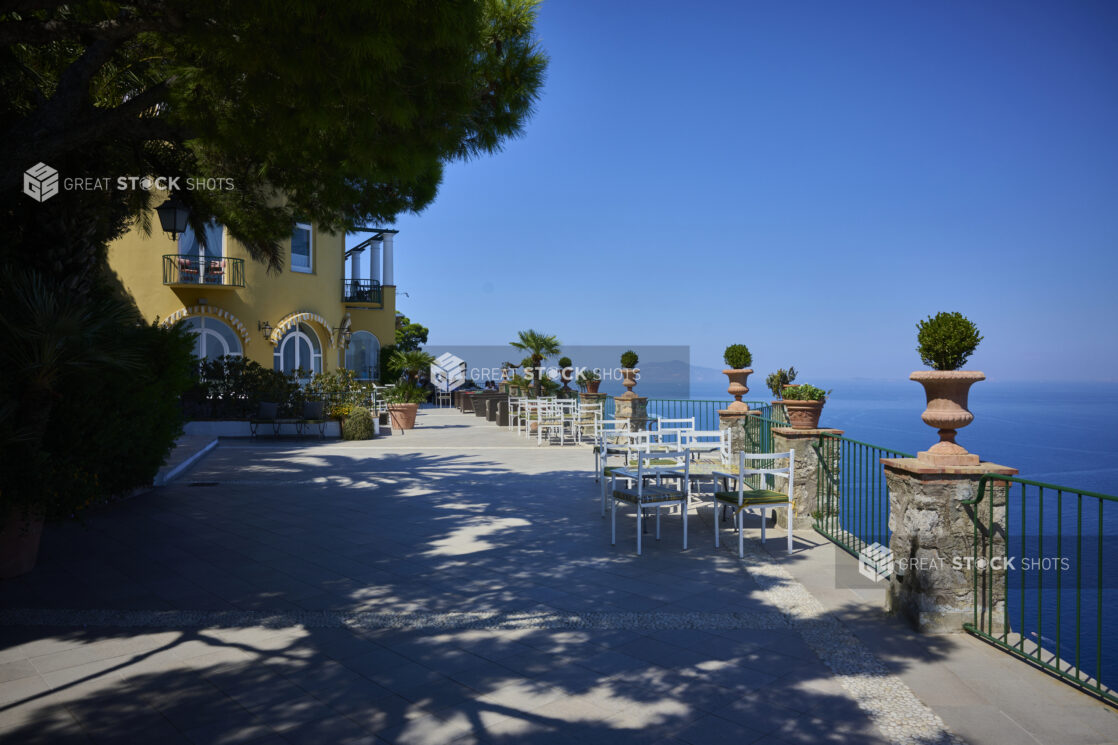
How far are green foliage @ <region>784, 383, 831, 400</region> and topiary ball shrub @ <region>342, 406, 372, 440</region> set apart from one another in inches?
399

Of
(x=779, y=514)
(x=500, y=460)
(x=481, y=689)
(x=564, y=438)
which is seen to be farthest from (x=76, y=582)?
(x=564, y=438)

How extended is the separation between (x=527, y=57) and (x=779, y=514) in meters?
4.82

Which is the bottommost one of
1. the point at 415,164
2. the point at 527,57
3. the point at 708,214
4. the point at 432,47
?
the point at 415,164

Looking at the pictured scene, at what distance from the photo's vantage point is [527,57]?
577 centimetres

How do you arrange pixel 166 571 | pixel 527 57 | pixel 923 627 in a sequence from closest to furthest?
pixel 923 627
pixel 166 571
pixel 527 57

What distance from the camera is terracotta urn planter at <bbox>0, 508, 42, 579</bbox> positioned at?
4.84m

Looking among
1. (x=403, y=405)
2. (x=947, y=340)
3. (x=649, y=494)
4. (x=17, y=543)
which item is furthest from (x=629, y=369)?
(x=17, y=543)

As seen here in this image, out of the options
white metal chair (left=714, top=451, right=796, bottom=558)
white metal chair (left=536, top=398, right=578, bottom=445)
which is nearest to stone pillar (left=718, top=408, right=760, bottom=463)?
white metal chair (left=714, top=451, right=796, bottom=558)

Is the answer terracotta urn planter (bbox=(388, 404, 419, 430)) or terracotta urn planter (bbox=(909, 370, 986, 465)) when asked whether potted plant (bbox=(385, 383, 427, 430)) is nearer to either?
terracotta urn planter (bbox=(388, 404, 419, 430))

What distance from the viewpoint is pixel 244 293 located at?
59.7 ft

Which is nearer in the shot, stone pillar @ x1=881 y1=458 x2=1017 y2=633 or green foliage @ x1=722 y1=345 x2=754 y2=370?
stone pillar @ x1=881 y1=458 x2=1017 y2=633

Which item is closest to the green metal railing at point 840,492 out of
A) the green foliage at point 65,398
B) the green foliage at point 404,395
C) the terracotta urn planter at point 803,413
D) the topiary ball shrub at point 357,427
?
the terracotta urn planter at point 803,413

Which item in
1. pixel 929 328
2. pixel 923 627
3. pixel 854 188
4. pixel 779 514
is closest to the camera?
pixel 923 627

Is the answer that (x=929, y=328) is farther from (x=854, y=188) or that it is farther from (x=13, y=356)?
(x=854, y=188)
